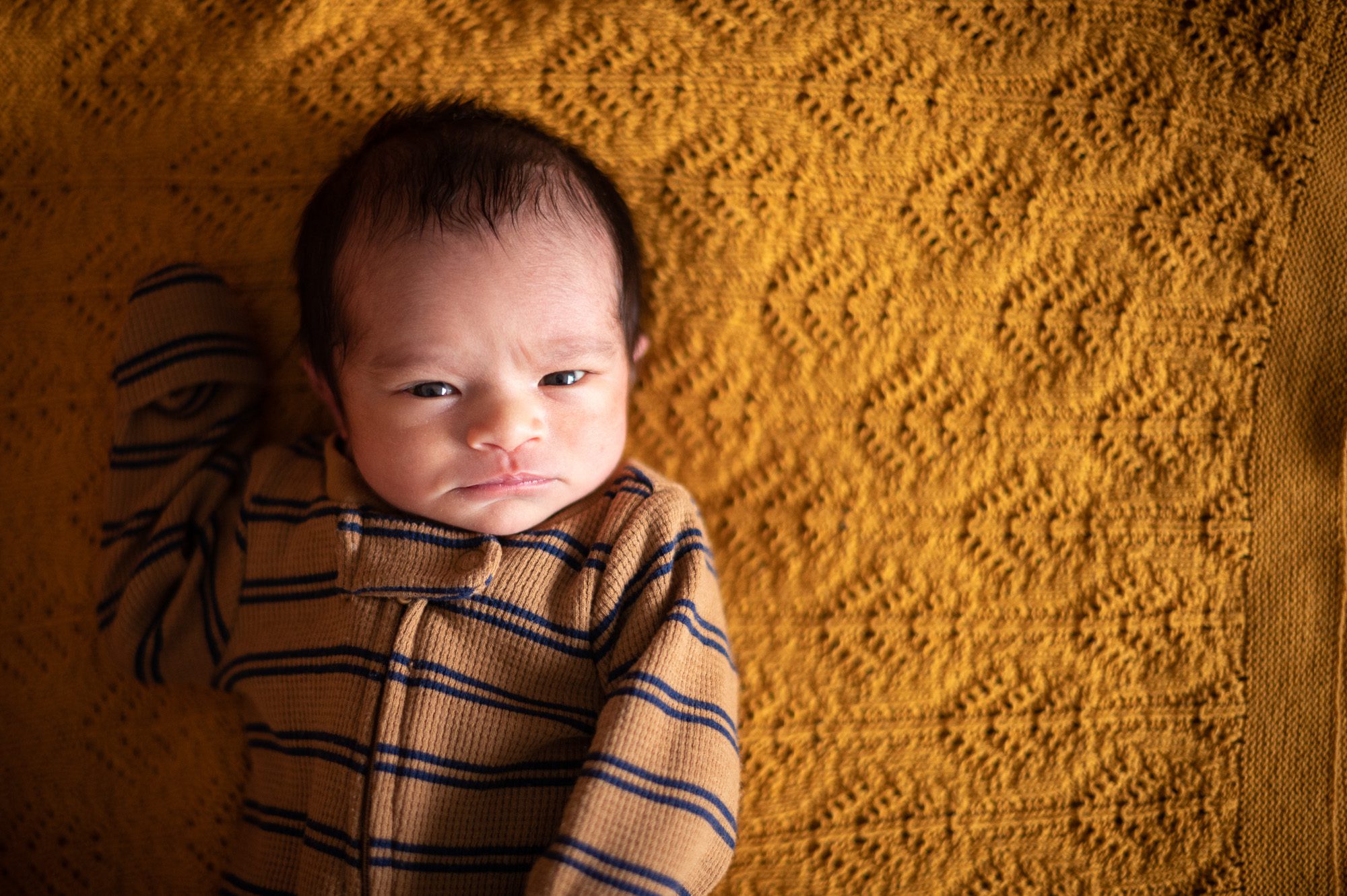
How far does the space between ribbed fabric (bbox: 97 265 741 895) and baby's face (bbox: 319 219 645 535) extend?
6 centimetres

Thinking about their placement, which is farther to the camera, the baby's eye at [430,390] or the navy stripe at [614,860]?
the baby's eye at [430,390]

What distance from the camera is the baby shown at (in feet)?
2.93

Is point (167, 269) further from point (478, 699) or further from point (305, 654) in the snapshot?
point (478, 699)

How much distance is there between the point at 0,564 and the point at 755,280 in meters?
1.03

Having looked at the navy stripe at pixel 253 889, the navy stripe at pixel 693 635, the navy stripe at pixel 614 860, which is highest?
the navy stripe at pixel 693 635

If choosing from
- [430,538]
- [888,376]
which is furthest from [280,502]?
[888,376]

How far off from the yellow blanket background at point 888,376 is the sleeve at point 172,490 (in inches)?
2.2

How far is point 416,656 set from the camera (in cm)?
95

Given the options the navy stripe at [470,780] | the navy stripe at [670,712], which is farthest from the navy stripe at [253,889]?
the navy stripe at [670,712]

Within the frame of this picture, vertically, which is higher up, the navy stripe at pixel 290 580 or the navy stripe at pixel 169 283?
the navy stripe at pixel 169 283

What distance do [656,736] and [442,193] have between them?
59cm

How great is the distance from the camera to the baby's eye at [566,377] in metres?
0.96

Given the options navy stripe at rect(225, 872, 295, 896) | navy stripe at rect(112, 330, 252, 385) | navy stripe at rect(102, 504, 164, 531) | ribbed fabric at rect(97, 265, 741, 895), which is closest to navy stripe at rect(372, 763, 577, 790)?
ribbed fabric at rect(97, 265, 741, 895)

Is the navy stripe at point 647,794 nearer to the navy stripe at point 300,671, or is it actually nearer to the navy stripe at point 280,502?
the navy stripe at point 300,671
